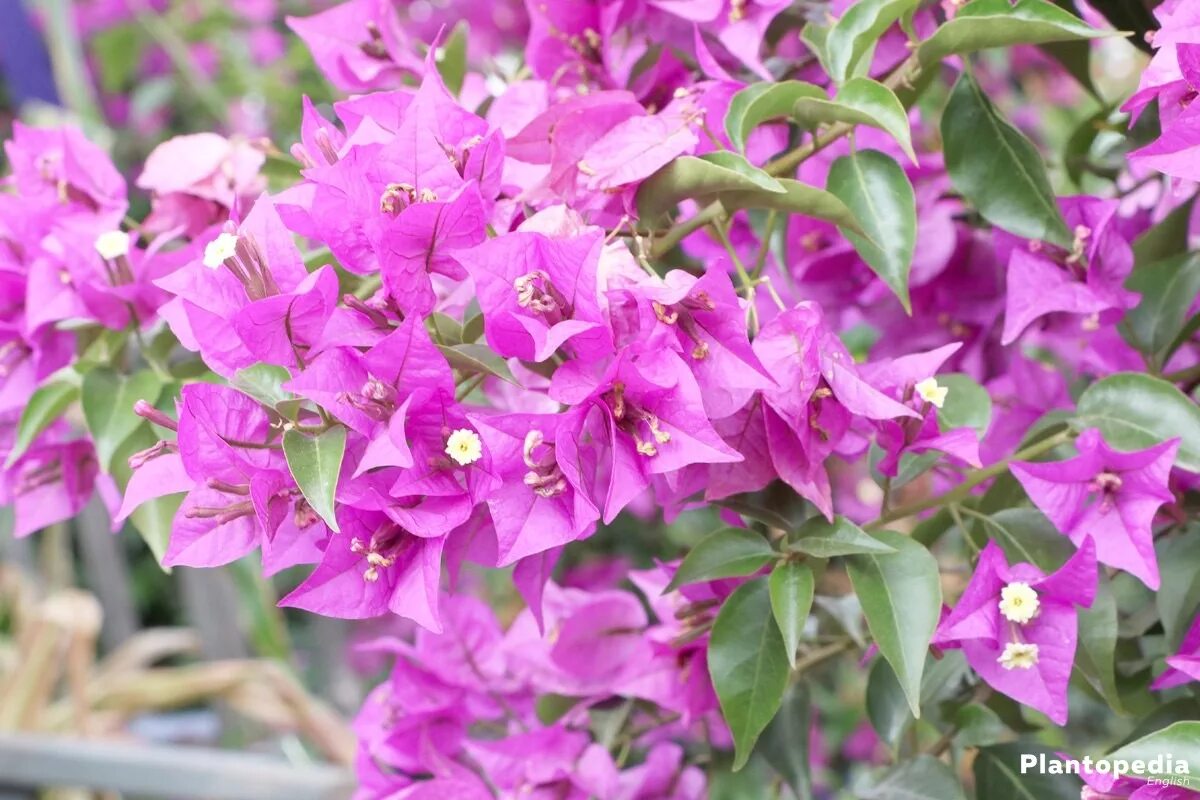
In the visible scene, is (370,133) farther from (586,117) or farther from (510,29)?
(510,29)

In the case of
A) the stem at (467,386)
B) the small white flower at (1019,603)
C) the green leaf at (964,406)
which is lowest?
the small white flower at (1019,603)

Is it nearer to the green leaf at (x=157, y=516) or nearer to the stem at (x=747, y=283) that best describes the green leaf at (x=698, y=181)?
the stem at (x=747, y=283)

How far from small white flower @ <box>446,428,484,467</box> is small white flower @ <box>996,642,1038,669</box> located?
201 mm

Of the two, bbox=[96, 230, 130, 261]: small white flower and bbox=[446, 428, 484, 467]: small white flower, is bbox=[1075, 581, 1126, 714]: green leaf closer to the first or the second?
bbox=[446, 428, 484, 467]: small white flower

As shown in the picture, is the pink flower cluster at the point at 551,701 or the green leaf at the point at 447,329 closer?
the green leaf at the point at 447,329

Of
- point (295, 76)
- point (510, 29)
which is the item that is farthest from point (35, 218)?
point (295, 76)

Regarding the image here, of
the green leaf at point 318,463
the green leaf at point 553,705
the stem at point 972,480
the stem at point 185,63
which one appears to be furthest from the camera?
the stem at point 185,63

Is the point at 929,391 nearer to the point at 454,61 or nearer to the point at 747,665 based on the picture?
the point at 747,665

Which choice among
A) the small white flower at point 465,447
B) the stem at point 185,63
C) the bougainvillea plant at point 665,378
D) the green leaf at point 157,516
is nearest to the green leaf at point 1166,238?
the bougainvillea plant at point 665,378

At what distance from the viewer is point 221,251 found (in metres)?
0.38

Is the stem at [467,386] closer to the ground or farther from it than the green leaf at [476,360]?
closer to the ground

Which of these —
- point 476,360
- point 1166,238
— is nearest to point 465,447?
point 476,360

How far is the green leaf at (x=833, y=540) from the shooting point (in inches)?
16.2

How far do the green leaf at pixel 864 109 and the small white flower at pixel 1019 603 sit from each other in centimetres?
16
